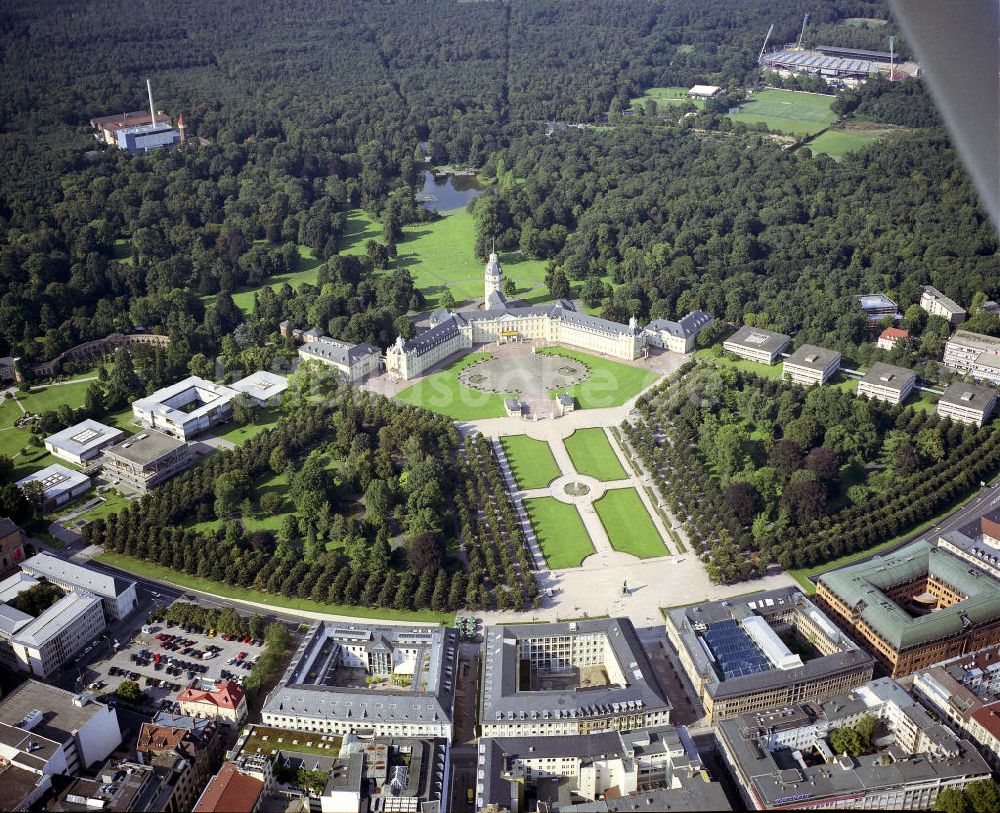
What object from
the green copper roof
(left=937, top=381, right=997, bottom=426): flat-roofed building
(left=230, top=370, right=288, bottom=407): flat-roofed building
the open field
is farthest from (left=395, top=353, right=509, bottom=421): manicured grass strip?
the open field

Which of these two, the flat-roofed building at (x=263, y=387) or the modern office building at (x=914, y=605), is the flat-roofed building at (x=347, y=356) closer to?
the flat-roofed building at (x=263, y=387)

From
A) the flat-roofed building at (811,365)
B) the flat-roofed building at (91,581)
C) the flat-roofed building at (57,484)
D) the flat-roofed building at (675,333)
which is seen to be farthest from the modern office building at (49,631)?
the flat-roofed building at (811,365)

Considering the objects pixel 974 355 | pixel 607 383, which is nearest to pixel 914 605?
pixel 607 383

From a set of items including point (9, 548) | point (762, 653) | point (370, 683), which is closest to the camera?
point (762, 653)

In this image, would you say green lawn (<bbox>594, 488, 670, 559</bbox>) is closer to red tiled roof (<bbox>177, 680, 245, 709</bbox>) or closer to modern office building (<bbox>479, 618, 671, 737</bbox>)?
modern office building (<bbox>479, 618, 671, 737</bbox>)

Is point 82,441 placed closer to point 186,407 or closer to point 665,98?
Answer: point 186,407

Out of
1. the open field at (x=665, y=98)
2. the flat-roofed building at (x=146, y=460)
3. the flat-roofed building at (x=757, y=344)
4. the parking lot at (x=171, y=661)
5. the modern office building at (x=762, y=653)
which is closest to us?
the modern office building at (x=762, y=653)
